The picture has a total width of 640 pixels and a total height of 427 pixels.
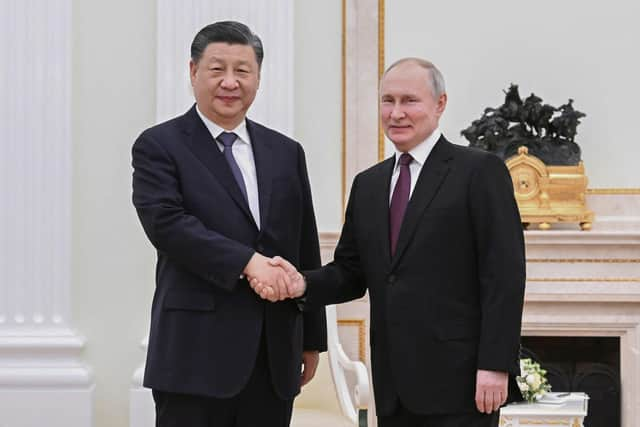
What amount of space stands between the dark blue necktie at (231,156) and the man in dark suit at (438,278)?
232mm

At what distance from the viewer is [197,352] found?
8.27 ft

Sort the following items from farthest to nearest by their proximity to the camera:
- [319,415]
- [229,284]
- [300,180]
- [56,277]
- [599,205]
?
[599,205]
[56,277]
[319,415]
[300,180]
[229,284]

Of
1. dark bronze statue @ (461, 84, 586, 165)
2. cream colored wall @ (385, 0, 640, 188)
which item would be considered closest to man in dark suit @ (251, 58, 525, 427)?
dark bronze statue @ (461, 84, 586, 165)

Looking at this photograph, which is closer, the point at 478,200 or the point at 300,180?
the point at 478,200

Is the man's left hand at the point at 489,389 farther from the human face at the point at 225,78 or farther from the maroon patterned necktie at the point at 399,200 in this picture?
the human face at the point at 225,78

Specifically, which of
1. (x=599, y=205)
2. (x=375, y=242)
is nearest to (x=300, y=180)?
(x=375, y=242)

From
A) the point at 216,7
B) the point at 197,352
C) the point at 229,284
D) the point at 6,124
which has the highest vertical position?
the point at 216,7

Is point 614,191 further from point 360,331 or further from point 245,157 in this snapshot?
point 245,157

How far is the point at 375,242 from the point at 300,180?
0.32 metres

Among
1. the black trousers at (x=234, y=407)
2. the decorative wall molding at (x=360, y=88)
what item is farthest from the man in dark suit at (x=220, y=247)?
the decorative wall molding at (x=360, y=88)

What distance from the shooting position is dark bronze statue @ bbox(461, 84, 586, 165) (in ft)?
16.7

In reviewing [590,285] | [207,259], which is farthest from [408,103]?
[590,285]

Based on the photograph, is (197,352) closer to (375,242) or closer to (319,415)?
(375,242)

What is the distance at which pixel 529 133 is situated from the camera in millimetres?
5160
